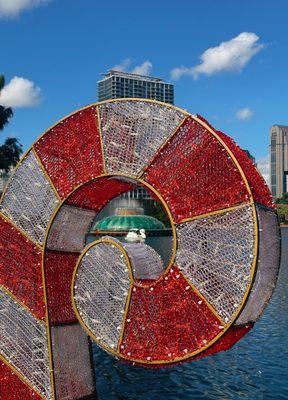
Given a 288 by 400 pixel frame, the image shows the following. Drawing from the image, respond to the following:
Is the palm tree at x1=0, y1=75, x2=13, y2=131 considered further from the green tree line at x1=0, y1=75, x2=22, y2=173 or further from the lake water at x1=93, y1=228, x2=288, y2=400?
the lake water at x1=93, y1=228, x2=288, y2=400

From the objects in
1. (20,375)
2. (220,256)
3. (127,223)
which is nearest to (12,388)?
(20,375)

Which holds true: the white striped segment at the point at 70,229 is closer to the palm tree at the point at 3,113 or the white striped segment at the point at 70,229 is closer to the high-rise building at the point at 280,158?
the palm tree at the point at 3,113

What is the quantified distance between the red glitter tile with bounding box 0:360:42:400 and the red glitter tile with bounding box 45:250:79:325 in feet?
3.87

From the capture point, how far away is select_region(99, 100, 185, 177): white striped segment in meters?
7.32

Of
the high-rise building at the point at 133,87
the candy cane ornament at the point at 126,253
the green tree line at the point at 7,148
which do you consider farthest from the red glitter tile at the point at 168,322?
the high-rise building at the point at 133,87

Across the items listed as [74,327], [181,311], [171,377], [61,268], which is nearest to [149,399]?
[171,377]

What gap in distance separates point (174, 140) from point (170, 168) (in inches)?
15.3

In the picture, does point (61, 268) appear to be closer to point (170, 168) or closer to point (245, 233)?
point (170, 168)

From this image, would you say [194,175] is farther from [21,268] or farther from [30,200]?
[21,268]

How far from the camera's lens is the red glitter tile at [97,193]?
820 centimetres

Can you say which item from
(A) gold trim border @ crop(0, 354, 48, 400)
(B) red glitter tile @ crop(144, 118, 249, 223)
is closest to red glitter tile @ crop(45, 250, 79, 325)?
(A) gold trim border @ crop(0, 354, 48, 400)

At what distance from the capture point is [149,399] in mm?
11281

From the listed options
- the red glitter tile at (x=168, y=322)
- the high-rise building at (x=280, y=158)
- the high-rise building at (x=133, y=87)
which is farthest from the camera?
the high-rise building at (x=280, y=158)

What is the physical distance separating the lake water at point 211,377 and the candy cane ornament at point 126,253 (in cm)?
319
